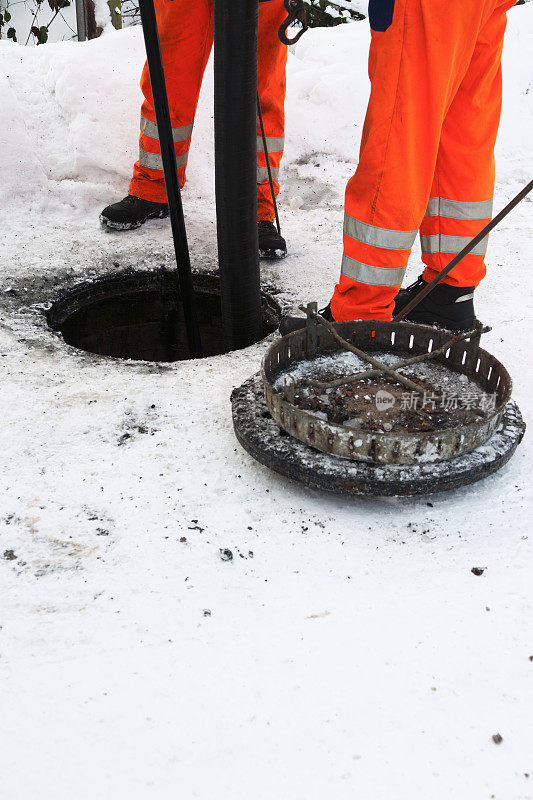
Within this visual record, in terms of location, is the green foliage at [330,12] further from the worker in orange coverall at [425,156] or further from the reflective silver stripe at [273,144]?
the worker in orange coverall at [425,156]

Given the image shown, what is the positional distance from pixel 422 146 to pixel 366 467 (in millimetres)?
923

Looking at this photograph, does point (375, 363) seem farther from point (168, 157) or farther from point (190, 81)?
point (190, 81)

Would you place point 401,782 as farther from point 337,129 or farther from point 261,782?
point 337,129

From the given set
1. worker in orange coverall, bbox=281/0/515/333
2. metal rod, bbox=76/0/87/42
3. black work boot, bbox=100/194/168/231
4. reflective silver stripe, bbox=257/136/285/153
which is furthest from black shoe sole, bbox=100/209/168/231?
metal rod, bbox=76/0/87/42

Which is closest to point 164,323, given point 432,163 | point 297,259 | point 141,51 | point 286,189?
point 297,259

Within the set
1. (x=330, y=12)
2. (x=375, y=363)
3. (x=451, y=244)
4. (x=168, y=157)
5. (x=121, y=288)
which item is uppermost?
(x=330, y=12)

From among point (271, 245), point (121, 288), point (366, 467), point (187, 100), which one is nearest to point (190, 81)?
point (187, 100)

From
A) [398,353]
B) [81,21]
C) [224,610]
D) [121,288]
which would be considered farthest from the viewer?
[81,21]

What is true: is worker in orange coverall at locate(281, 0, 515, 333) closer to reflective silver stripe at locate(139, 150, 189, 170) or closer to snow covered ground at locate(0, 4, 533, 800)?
snow covered ground at locate(0, 4, 533, 800)

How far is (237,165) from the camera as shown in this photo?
6.53 ft

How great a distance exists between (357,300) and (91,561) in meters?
1.10

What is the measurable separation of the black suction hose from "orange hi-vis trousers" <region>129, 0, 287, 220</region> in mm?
838

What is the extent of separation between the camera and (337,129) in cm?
385

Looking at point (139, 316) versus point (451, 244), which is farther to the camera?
point (139, 316)
